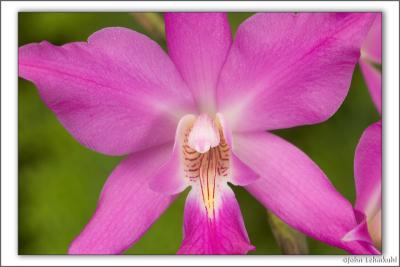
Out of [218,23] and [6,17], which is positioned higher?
[6,17]

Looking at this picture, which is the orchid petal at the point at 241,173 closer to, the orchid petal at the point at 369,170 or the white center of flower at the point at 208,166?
the white center of flower at the point at 208,166

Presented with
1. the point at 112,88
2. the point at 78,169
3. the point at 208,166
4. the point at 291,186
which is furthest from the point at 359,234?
the point at 78,169

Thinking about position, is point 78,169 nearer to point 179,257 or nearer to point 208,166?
point 179,257

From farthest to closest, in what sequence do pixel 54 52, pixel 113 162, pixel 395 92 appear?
pixel 113 162 → pixel 395 92 → pixel 54 52

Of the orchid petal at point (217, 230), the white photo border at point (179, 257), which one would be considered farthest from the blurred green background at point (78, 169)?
the orchid petal at point (217, 230)

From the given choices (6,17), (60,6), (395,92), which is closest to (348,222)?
(395,92)

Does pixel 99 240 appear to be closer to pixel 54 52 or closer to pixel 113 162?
pixel 54 52

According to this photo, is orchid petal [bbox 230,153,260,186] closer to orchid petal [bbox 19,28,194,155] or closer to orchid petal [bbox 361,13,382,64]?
orchid petal [bbox 19,28,194,155]

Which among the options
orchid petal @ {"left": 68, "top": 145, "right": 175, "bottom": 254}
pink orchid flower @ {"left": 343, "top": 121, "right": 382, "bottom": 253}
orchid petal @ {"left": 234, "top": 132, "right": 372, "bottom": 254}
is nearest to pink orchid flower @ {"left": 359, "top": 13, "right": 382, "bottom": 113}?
pink orchid flower @ {"left": 343, "top": 121, "right": 382, "bottom": 253}
